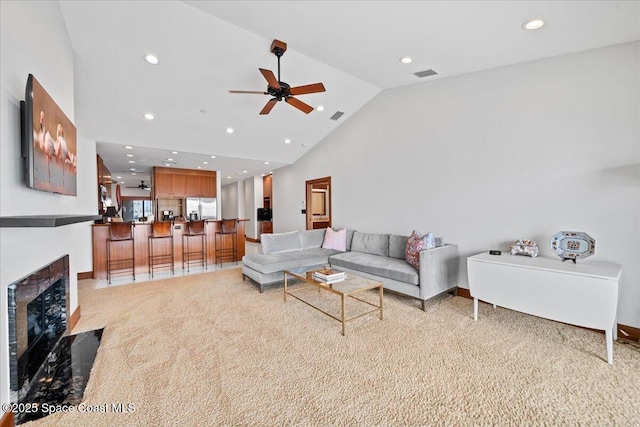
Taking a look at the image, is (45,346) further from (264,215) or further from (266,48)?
(264,215)

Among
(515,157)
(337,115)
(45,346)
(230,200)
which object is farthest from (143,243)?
(515,157)

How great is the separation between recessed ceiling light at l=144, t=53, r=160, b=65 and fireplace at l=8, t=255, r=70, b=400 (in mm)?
2528

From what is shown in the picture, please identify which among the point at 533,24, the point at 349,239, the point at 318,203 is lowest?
the point at 349,239

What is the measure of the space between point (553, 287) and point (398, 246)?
210cm

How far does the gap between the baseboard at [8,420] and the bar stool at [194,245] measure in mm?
4392

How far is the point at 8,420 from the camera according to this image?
1543mm

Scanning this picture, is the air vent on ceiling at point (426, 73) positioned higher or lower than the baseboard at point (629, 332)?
higher

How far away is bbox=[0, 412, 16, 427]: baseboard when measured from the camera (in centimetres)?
149

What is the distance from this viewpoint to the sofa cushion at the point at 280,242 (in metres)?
4.75

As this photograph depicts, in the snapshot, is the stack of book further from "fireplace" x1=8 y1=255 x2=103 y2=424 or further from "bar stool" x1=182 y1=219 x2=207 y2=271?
"bar stool" x1=182 y1=219 x2=207 y2=271

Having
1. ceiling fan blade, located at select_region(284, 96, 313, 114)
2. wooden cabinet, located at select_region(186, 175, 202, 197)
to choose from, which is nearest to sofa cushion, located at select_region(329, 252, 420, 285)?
ceiling fan blade, located at select_region(284, 96, 313, 114)

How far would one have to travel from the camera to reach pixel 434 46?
3.07 m

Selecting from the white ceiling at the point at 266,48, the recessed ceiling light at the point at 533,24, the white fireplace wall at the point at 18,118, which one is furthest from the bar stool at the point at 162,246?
the recessed ceiling light at the point at 533,24

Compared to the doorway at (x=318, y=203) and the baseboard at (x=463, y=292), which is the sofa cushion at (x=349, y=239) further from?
the baseboard at (x=463, y=292)
